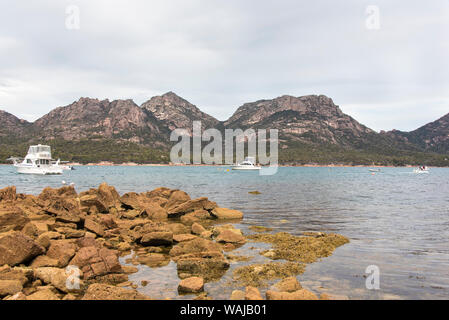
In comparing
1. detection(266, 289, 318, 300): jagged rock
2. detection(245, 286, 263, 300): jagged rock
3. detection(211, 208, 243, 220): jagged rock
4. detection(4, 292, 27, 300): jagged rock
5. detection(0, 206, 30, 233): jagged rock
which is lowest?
detection(211, 208, 243, 220): jagged rock

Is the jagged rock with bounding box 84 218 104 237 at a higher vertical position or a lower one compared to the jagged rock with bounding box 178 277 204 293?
higher

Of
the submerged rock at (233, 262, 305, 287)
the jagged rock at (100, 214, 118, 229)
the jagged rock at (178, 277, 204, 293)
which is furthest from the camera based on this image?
the jagged rock at (100, 214, 118, 229)

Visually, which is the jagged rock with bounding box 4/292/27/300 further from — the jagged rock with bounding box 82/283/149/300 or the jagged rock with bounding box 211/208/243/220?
the jagged rock with bounding box 211/208/243/220

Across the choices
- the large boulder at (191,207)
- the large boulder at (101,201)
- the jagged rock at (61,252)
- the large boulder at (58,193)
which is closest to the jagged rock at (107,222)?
the large boulder at (101,201)

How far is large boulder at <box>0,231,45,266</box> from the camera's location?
35.6ft

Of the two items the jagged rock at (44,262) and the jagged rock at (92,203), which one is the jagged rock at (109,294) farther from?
the jagged rock at (92,203)

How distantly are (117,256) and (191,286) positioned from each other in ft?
13.4

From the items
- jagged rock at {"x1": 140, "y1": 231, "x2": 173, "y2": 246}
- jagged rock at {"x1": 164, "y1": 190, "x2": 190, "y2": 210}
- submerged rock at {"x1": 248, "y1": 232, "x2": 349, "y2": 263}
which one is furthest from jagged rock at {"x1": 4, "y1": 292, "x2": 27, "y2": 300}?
jagged rock at {"x1": 164, "y1": 190, "x2": 190, "y2": 210}

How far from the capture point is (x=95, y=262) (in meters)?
11.4

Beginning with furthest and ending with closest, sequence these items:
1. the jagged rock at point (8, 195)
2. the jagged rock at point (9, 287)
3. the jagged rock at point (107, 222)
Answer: the jagged rock at point (8, 195) → the jagged rock at point (107, 222) → the jagged rock at point (9, 287)

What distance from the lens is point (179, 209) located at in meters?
24.3

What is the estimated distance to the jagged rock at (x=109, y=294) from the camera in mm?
8570

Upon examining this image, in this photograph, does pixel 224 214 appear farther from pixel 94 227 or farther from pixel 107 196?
pixel 107 196

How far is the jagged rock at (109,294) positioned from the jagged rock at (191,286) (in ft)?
4.55
